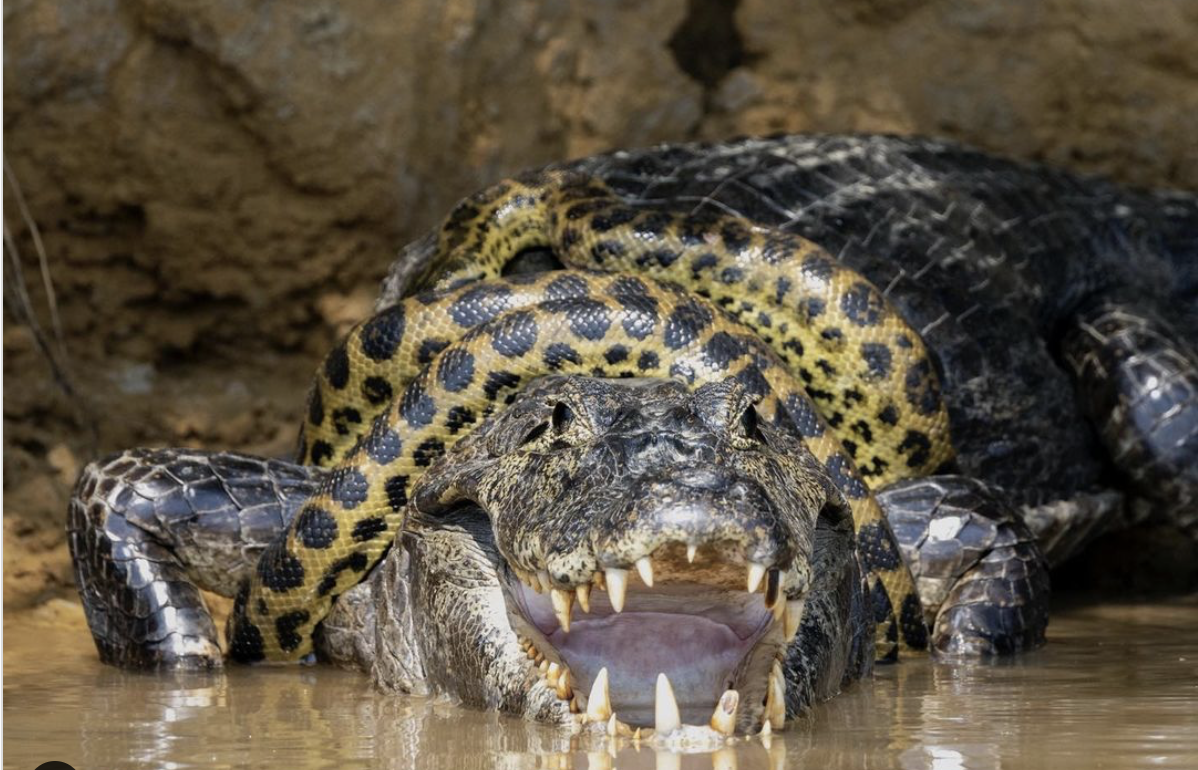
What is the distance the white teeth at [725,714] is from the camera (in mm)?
3795

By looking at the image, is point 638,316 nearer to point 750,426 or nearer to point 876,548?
point 876,548

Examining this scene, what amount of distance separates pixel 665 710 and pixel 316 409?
2.63 m

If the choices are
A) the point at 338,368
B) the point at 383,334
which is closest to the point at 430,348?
the point at 383,334

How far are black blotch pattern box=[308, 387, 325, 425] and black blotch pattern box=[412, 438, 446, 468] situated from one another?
0.77 m

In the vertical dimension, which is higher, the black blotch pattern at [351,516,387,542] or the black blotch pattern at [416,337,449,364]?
the black blotch pattern at [416,337,449,364]

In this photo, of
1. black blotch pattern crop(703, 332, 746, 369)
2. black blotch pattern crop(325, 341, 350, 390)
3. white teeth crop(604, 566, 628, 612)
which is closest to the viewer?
white teeth crop(604, 566, 628, 612)

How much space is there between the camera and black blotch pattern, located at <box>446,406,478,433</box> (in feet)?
17.7

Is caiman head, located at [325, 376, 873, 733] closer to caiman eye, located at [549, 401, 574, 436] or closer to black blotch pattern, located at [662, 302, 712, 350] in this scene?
caiman eye, located at [549, 401, 574, 436]

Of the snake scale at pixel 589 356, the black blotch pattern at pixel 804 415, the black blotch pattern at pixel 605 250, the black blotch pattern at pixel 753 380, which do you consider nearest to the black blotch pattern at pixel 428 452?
the snake scale at pixel 589 356

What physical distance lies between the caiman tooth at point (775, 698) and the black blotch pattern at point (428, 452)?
5.38ft

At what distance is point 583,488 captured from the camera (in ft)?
13.0

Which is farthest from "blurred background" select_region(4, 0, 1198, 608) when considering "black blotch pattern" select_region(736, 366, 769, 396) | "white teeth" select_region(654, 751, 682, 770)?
"white teeth" select_region(654, 751, 682, 770)

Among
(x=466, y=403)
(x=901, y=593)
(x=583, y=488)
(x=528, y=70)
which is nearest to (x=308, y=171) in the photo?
(x=528, y=70)

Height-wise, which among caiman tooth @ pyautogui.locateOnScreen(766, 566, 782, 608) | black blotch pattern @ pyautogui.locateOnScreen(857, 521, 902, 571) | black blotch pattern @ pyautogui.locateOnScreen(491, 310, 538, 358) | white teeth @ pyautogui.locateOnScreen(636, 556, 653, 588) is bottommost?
caiman tooth @ pyautogui.locateOnScreen(766, 566, 782, 608)
